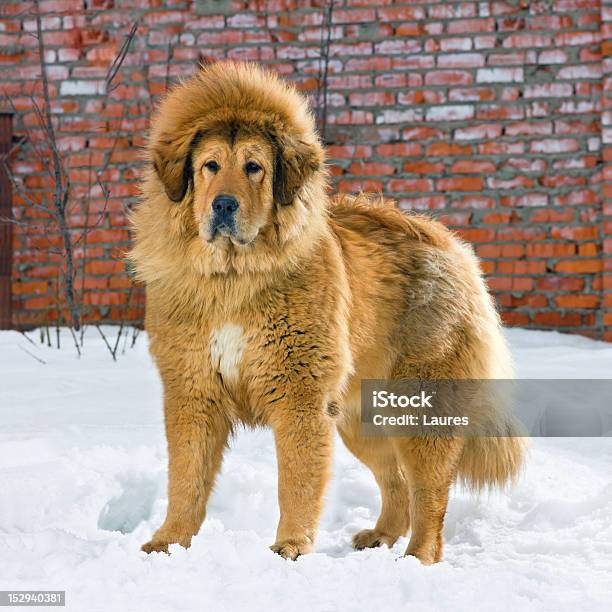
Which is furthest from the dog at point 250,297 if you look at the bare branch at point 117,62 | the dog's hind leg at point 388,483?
the bare branch at point 117,62

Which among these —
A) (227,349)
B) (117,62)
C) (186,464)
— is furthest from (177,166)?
(117,62)

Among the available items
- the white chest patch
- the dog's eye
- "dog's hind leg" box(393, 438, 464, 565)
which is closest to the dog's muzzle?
the dog's eye

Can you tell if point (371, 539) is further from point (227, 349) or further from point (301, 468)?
point (227, 349)

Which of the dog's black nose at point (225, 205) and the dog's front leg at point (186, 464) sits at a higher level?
the dog's black nose at point (225, 205)

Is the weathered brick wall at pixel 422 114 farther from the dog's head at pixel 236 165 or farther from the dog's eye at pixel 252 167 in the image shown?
the dog's eye at pixel 252 167

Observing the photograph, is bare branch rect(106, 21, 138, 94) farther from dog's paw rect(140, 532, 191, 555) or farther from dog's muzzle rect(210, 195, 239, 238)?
dog's paw rect(140, 532, 191, 555)

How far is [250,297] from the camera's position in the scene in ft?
9.86

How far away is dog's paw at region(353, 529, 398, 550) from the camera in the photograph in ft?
11.7

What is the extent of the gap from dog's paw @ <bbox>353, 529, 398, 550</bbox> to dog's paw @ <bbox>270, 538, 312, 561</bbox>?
718 millimetres

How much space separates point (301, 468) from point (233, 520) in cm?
92

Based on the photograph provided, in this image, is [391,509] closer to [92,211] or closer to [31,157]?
[92,211]

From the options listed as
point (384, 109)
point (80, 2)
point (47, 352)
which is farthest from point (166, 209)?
point (80, 2)

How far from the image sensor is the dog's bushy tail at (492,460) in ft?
11.7

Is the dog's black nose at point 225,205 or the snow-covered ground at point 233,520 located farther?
the dog's black nose at point 225,205
